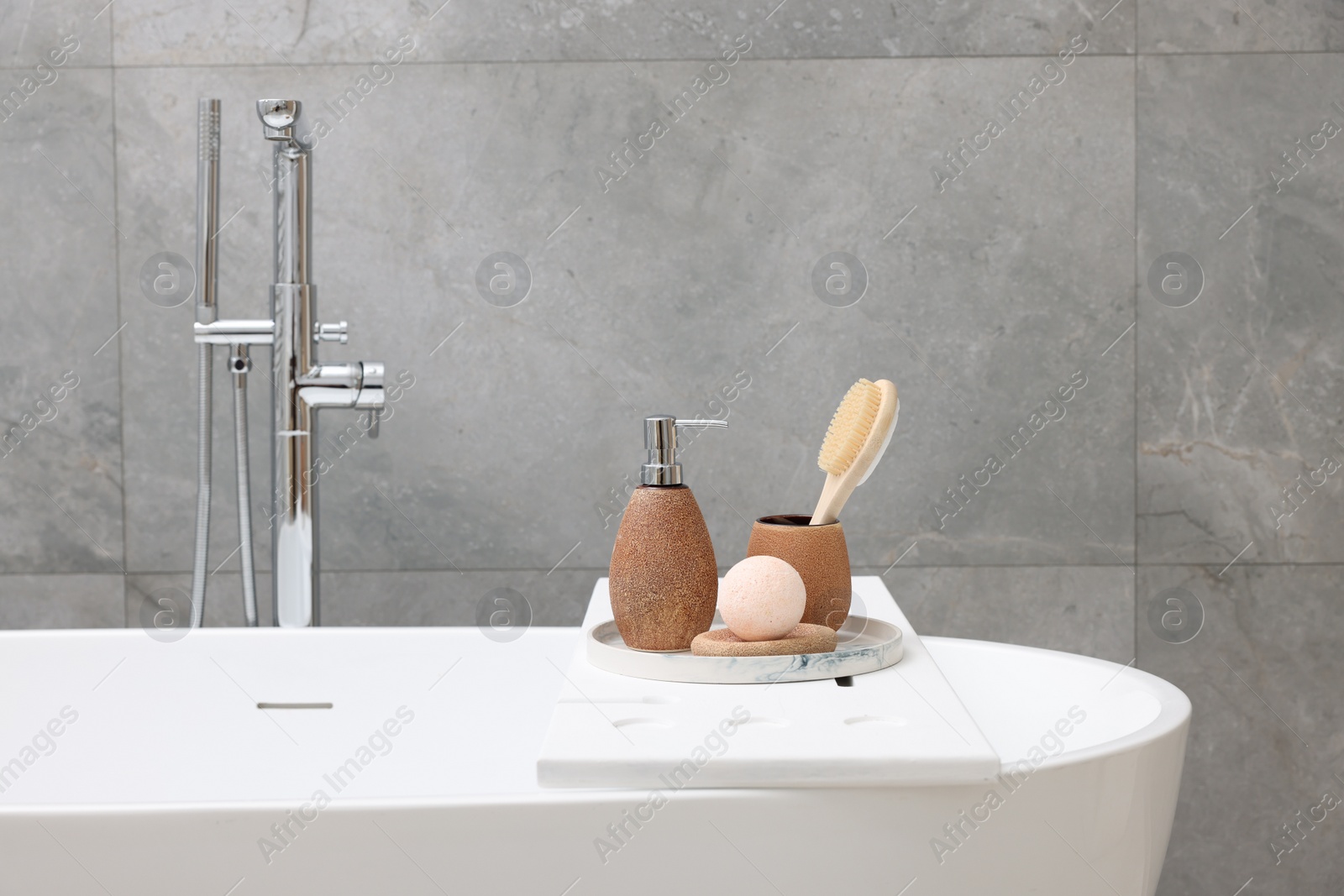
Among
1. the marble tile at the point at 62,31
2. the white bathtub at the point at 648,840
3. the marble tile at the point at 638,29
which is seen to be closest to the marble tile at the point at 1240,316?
the marble tile at the point at 638,29

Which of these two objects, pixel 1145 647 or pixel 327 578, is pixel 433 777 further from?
pixel 1145 647

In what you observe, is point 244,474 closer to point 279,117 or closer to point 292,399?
point 292,399

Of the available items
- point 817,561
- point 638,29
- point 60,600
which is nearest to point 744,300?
point 638,29

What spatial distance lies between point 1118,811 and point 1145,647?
0.90m

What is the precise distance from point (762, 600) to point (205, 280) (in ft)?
2.58

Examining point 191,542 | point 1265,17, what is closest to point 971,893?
point 191,542

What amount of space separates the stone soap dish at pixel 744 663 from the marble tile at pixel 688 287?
659 millimetres

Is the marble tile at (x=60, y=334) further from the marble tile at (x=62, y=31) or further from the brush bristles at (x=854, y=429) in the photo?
the brush bristles at (x=854, y=429)

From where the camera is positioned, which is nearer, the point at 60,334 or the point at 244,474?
the point at 244,474

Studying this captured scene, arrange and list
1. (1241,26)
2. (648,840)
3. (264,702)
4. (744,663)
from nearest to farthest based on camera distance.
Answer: (648,840) < (744,663) < (264,702) < (1241,26)

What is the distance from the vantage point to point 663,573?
0.77 meters

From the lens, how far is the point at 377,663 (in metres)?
1.04

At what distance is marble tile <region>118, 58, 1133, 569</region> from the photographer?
1408 millimetres

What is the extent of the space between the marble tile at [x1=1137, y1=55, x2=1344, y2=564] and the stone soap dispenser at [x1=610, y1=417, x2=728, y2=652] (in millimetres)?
896
